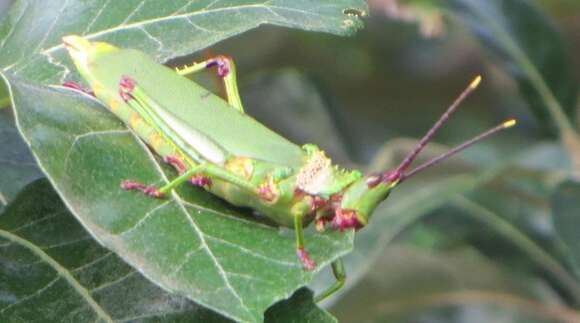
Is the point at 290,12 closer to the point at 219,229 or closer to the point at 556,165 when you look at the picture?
the point at 219,229

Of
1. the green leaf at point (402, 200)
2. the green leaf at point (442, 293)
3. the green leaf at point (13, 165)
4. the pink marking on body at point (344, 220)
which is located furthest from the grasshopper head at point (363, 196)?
the green leaf at point (442, 293)

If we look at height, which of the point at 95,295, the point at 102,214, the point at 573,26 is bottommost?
the point at 573,26

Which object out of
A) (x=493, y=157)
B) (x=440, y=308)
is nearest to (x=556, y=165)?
(x=493, y=157)

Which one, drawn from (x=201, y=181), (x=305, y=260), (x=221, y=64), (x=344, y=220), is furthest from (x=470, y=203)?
(x=305, y=260)

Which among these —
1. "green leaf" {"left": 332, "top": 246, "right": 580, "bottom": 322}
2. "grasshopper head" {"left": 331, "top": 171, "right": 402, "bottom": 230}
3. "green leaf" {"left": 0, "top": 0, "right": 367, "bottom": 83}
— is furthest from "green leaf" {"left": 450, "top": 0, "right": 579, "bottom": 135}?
"grasshopper head" {"left": 331, "top": 171, "right": 402, "bottom": 230}

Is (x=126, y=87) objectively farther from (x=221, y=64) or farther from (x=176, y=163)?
(x=221, y=64)

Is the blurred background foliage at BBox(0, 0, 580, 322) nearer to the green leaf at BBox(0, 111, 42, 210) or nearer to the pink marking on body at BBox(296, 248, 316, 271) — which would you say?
the green leaf at BBox(0, 111, 42, 210)
